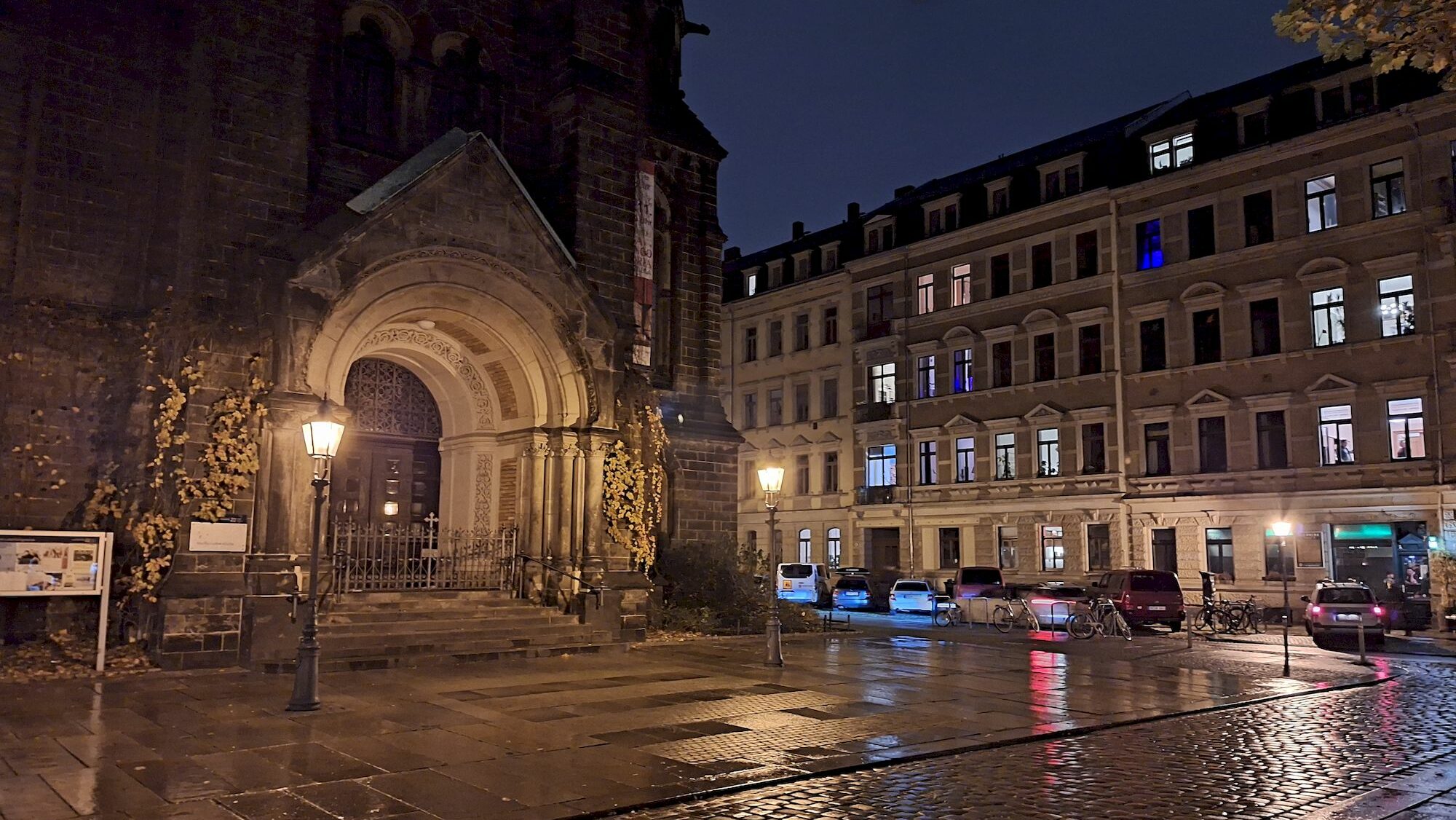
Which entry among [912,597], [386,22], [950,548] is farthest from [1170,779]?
[950,548]

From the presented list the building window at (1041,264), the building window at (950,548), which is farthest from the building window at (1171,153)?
the building window at (950,548)

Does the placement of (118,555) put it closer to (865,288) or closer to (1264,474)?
(1264,474)

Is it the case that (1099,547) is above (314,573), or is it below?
above

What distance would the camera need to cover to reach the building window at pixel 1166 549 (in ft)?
117

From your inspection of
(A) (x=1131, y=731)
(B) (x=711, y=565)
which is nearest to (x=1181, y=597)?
(B) (x=711, y=565)

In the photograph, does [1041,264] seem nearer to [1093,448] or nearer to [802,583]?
[1093,448]

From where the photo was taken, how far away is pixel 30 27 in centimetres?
1673

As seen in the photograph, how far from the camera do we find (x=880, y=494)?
45.2 m

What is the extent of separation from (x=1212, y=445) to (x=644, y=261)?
21.3 m

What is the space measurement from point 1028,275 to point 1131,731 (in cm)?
3095

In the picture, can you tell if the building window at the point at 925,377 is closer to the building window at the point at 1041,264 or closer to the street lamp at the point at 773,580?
the building window at the point at 1041,264

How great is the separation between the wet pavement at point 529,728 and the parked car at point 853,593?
831 inches

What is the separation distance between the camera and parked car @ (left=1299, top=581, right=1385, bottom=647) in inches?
981

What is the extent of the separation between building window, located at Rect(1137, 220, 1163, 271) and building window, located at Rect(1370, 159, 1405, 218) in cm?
650
